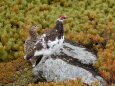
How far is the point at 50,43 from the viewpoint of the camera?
7727 millimetres

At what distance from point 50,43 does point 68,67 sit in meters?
0.67

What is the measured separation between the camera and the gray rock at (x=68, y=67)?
7.57m

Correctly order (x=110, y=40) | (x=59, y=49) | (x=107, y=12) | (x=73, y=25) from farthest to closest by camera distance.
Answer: (x=107, y=12)
(x=73, y=25)
(x=110, y=40)
(x=59, y=49)

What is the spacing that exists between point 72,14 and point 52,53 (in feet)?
17.8

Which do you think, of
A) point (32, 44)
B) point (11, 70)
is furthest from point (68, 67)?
point (11, 70)

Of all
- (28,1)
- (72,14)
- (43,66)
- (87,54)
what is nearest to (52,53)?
(43,66)

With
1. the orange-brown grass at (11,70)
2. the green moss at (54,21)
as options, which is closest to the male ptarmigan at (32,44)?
the orange-brown grass at (11,70)

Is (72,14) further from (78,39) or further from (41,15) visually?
(78,39)

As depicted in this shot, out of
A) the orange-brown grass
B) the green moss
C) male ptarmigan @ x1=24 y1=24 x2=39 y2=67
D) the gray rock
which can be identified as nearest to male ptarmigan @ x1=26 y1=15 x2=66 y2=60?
the gray rock

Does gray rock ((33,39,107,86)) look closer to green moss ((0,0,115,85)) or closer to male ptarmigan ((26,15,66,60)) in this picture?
male ptarmigan ((26,15,66,60))

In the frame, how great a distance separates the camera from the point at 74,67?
7758 mm

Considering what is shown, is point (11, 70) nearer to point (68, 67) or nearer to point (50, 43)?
point (50, 43)

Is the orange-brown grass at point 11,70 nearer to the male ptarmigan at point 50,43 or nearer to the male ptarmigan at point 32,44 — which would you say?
the male ptarmigan at point 32,44

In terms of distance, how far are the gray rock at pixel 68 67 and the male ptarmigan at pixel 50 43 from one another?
0.21 m
